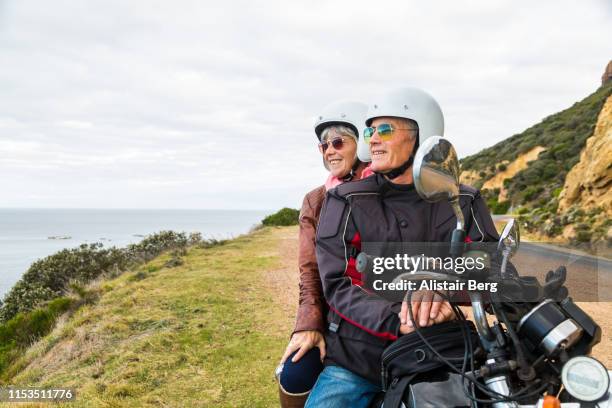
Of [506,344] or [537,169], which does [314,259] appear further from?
[537,169]

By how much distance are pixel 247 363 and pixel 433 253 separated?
15.2 feet

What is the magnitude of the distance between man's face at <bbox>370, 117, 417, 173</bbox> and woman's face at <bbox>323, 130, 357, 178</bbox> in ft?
3.91

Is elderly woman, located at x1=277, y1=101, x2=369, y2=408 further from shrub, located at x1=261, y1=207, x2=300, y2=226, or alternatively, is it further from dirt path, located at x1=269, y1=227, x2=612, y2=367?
shrub, located at x1=261, y1=207, x2=300, y2=226

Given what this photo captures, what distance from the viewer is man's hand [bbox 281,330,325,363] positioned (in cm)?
234

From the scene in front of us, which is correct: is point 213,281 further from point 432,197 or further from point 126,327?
point 432,197

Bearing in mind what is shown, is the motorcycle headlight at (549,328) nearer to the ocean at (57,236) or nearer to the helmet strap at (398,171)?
the helmet strap at (398,171)

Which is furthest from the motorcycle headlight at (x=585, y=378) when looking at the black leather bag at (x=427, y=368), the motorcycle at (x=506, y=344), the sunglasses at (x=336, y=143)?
the sunglasses at (x=336, y=143)

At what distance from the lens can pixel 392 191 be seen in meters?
2.26

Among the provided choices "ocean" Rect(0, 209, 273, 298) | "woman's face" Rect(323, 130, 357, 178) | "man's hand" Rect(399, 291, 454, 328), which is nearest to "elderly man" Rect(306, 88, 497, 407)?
"man's hand" Rect(399, 291, 454, 328)

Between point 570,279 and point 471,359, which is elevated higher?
point 570,279

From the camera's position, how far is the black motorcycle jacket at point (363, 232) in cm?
207

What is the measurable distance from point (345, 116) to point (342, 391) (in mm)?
Answer: 2206

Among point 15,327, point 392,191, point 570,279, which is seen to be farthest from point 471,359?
point 15,327

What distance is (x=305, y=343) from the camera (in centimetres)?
236
